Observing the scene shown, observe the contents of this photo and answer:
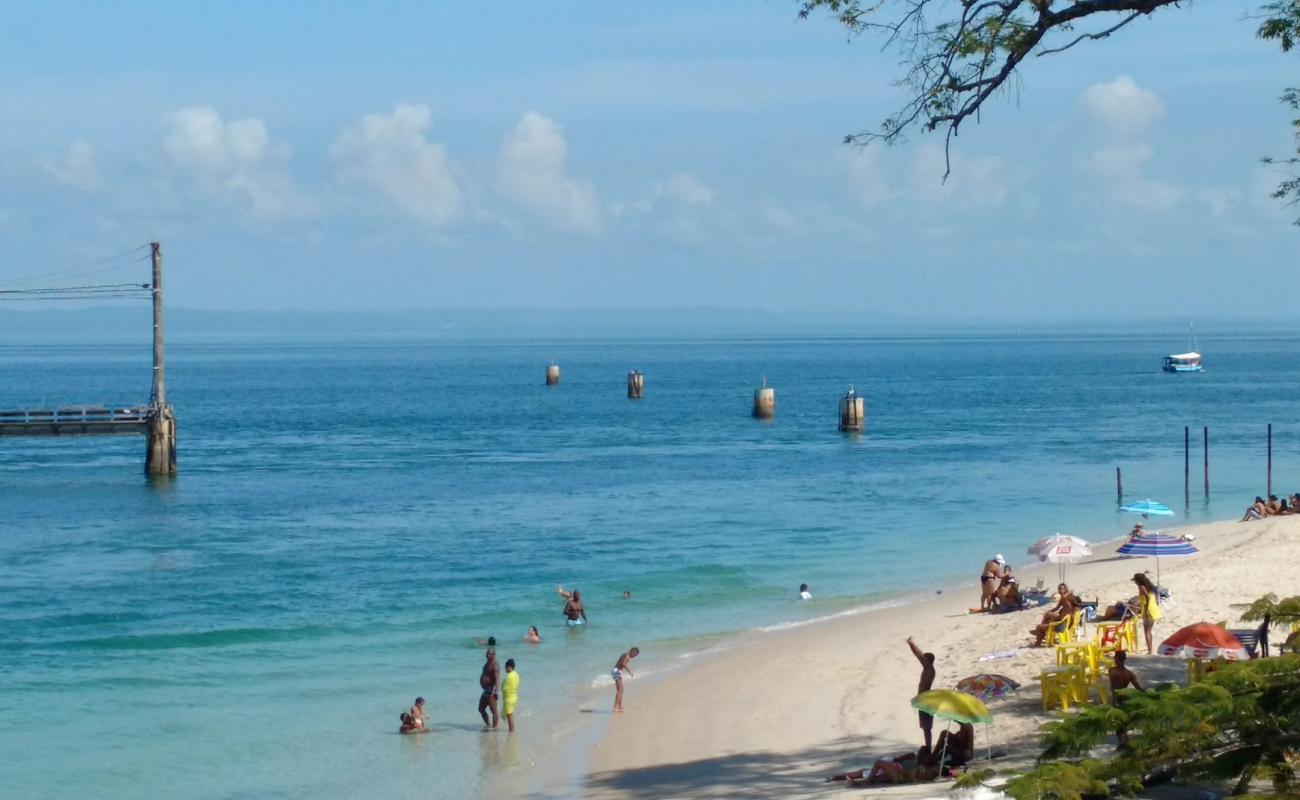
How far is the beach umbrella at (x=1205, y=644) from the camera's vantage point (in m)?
16.5

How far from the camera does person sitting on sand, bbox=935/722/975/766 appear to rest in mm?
15155

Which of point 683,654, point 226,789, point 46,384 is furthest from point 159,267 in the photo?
point 46,384

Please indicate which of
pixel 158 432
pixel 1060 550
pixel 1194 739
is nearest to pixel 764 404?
pixel 158 432

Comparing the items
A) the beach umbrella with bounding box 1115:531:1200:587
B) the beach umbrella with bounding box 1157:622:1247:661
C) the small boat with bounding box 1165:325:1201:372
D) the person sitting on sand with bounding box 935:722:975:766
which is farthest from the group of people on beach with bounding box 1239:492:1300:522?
the small boat with bounding box 1165:325:1201:372

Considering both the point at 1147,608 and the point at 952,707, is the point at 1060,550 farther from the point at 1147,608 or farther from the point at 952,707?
the point at 952,707

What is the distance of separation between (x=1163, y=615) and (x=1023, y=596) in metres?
3.64

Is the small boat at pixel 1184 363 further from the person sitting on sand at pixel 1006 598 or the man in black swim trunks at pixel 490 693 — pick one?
the man in black swim trunks at pixel 490 693

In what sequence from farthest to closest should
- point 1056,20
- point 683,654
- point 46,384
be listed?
point 46,384 < point 683,654 < point 1056,20

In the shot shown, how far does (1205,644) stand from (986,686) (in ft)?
8.69

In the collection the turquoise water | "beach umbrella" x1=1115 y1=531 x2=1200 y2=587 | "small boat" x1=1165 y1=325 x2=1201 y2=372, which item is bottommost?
the turquoise water

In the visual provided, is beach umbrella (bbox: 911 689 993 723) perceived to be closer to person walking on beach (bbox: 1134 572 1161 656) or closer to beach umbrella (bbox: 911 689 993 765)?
beach umbrella (bbox: 911 689 993 765)

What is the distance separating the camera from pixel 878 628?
26125 millimetres

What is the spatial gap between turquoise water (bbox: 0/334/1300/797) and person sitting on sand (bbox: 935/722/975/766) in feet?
19.5

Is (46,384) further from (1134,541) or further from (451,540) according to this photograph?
(1134,541)
